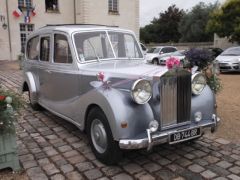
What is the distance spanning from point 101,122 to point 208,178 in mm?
1588

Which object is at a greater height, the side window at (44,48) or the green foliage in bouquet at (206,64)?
the side window at (44,48)

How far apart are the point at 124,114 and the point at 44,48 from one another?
309cm

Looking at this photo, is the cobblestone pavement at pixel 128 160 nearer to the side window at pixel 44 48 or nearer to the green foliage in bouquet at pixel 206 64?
the green foliage in bouquet at pixel 206 64

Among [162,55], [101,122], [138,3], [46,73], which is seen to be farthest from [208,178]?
[138,3]

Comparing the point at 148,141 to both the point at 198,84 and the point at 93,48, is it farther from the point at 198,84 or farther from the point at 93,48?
the point at 93,48

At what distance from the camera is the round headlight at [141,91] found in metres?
3.42

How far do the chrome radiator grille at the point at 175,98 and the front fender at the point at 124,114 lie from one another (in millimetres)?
226

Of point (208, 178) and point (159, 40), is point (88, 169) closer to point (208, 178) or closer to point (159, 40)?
point (208, 178)

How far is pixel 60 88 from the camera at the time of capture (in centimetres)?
509

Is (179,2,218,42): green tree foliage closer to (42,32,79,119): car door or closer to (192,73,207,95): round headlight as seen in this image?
(42,32,79,119): car door

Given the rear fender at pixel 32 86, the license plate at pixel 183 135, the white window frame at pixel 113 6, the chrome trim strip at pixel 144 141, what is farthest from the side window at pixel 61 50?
the white window frame at pixel 113 6

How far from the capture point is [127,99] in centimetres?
352

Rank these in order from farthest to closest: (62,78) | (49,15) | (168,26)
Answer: (168,26) < (49,15) < (62,78)

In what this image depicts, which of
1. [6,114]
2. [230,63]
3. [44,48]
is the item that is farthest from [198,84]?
[230,63]
